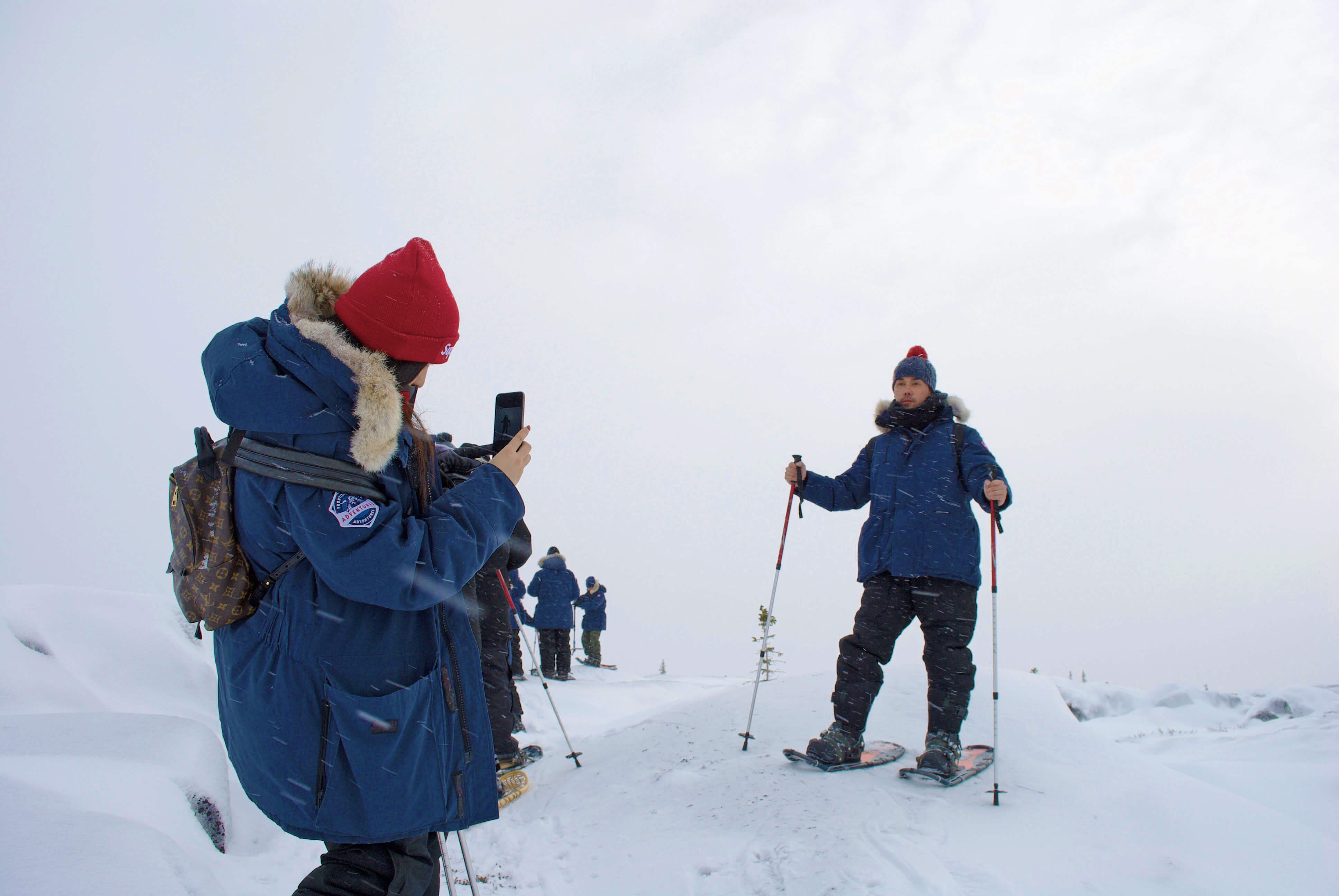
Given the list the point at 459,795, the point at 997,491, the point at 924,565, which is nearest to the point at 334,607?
the point at 459,795

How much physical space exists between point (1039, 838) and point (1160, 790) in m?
1.04

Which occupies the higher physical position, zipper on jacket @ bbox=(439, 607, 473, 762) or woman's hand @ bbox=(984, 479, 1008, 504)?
woman's hand @ bbox=(984, 479, 1008, 504)

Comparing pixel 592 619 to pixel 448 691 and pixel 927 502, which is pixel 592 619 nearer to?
pixel 927 502

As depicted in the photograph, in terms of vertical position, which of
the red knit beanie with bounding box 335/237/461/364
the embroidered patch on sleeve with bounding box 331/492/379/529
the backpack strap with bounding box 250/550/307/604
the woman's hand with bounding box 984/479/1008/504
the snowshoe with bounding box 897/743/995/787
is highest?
the red knit beanie with bounding box 335/237/461/364

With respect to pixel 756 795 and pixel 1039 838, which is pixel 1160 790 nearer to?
pixel 1039 838

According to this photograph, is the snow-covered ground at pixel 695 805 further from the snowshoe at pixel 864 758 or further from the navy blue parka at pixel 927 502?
the navy blue parka at pixel 927 502

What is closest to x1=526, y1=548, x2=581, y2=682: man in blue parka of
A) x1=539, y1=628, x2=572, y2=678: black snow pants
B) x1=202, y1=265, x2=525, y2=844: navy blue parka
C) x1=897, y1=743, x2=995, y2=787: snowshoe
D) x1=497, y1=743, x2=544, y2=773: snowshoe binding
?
x1=539, y1=628, x2=572, y2=678: black snow pants

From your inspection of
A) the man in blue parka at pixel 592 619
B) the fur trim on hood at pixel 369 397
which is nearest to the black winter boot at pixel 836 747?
the fur trim on hood at pixel 369 397

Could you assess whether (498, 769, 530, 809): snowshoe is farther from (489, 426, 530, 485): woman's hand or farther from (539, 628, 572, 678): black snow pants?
(539, 628, 572, 678): black snow pants

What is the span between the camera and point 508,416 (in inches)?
87.3

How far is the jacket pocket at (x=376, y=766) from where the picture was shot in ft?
5.14

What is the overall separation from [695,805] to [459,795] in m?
2.35

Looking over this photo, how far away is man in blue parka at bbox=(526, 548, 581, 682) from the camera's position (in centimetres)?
1213

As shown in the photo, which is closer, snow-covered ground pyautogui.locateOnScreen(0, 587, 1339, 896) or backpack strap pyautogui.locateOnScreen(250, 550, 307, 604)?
backpack strap pyautogui.locateOnScreen(250, 550, 307, 604)
